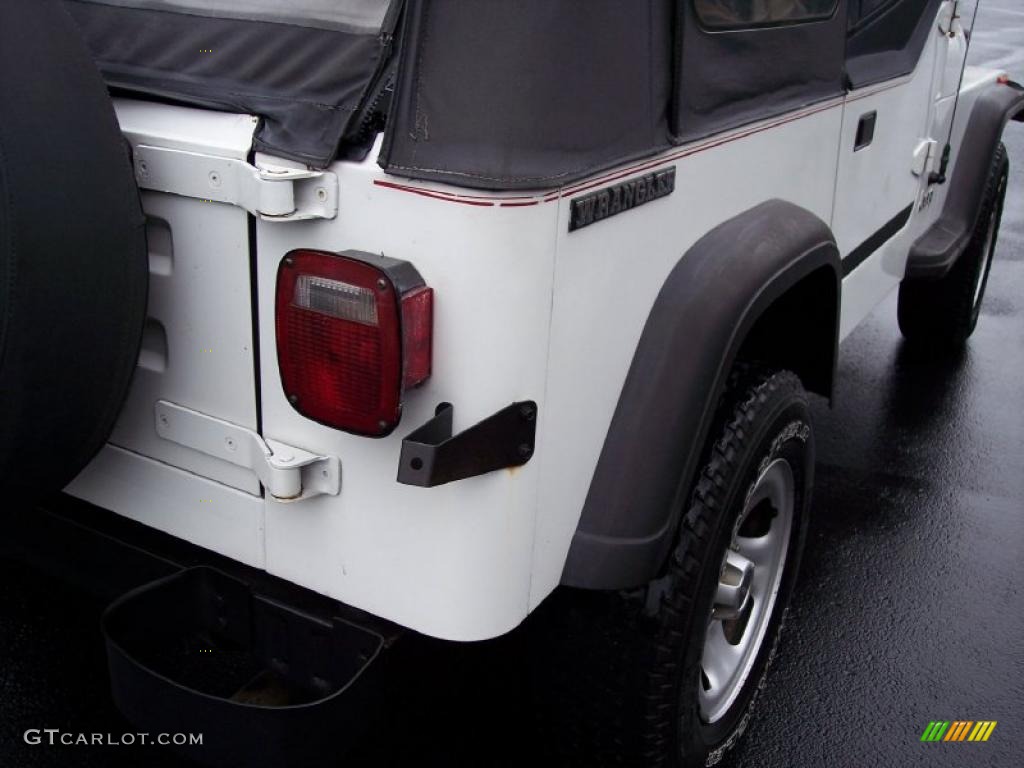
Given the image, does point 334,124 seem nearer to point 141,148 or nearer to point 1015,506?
point 141,148

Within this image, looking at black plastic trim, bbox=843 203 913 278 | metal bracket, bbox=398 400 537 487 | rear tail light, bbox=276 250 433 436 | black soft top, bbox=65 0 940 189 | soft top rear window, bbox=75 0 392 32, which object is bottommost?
black plastic trim, bbox=843 203 913 278

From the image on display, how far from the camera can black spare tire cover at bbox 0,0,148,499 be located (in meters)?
1.52

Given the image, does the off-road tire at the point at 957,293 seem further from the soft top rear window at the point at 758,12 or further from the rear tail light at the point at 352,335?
the rear tail light at the point at 352,335

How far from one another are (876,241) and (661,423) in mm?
1793

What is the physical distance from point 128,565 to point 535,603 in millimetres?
775

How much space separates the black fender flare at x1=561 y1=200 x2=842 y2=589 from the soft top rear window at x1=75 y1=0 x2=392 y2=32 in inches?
27.0

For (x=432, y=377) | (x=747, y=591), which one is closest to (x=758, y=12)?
(x=432, y=377)

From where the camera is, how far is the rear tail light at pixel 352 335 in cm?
154

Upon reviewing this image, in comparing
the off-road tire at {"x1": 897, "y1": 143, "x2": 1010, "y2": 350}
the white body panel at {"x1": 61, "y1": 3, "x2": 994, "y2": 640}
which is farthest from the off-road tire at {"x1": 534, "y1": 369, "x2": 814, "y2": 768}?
the off-road tire at {"x1": 897, "y1": 143, "x2": 1010, "y2": 350}

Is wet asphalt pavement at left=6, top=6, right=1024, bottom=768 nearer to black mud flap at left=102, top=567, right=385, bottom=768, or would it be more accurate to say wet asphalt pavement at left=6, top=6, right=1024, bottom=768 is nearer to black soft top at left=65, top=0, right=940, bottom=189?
black mud flap at left=102, top=567, right=385, bottom=768

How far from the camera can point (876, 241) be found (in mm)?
3357

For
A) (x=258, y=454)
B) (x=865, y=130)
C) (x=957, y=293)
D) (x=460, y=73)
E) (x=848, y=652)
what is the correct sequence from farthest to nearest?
(x=957, y=293) < (x=848, y=652) < (x=865, y=130) < (x=258, y=454) < (x=460, y=73)

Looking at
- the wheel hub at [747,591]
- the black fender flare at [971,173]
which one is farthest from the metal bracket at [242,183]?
the black fender flare at [971,173]

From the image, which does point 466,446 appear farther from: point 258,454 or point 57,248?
point 57,248
